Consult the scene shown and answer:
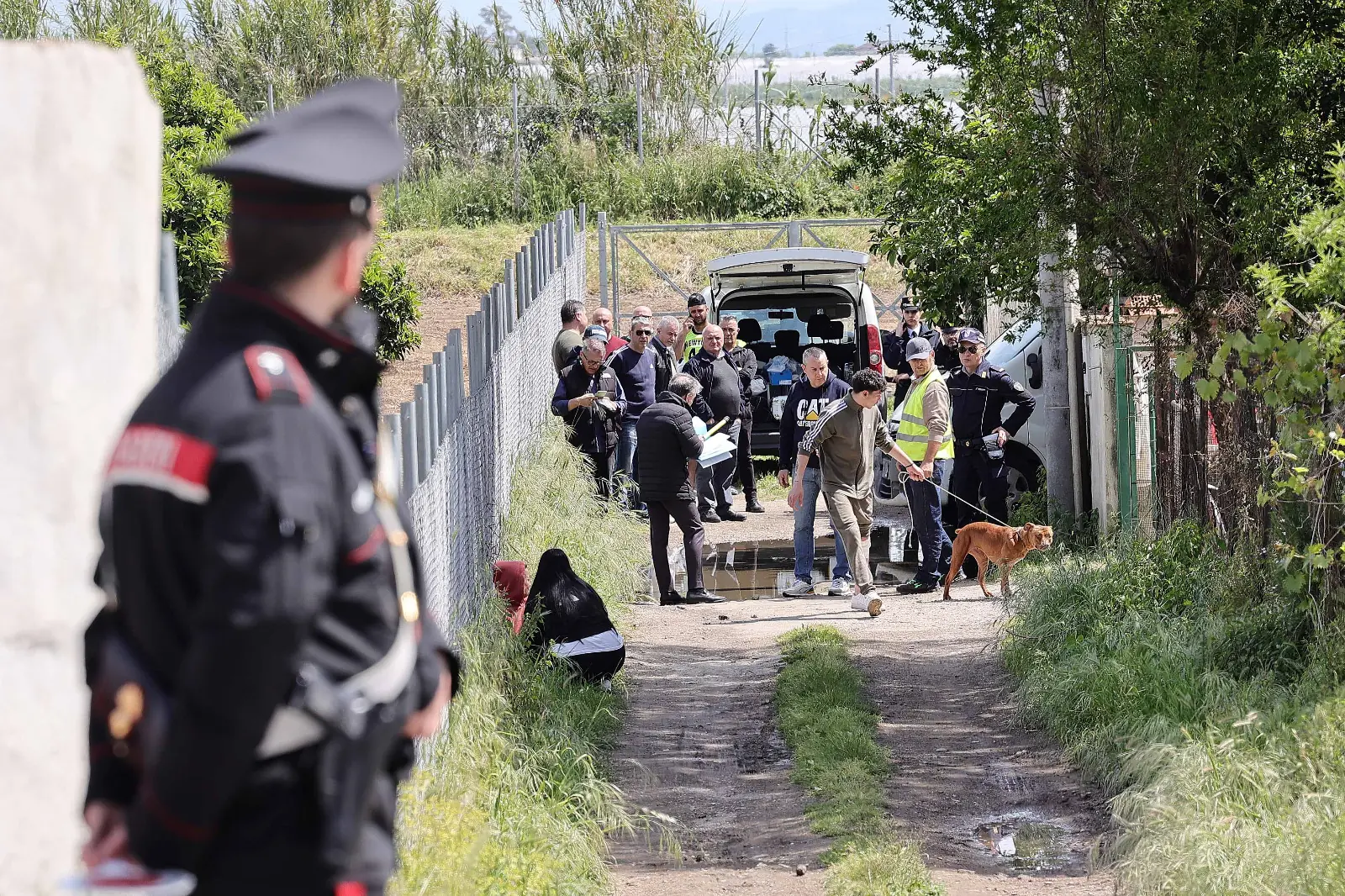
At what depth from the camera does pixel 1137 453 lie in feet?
34.3

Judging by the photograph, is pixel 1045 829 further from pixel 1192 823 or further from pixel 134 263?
pixel 134 263

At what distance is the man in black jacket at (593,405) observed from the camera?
12.5m

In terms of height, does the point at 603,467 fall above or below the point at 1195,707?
above

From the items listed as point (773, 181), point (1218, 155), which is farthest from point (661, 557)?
point (773, 181)

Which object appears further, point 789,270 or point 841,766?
point 789,270

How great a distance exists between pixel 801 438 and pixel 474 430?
12.6 ft

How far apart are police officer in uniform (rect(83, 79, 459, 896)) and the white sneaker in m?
8.41

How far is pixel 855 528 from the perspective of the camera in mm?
11258

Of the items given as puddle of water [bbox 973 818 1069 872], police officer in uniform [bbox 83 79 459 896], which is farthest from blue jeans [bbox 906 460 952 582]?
police officer in uniform [bbox 83 79 459 896]

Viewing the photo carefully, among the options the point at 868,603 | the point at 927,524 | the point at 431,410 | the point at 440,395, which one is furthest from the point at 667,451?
the point at 431,410

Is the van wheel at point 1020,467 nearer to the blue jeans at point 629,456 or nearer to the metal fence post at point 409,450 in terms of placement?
the blue jeans at point 629,456

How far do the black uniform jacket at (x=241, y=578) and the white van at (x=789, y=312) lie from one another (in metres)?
12.9

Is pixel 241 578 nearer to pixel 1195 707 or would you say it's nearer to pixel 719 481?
pixel 1195 707

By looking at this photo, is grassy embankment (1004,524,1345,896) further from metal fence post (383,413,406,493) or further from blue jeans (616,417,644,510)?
blue jeans (616,417,644,510)
